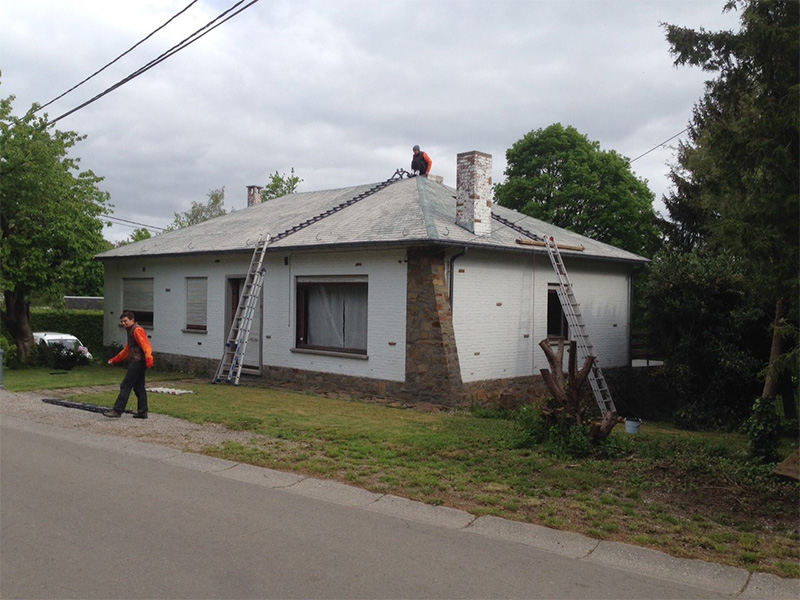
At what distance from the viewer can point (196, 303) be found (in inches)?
763

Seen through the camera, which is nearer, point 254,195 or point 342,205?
point 342,205

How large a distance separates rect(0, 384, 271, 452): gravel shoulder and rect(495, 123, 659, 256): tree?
91.5 feet

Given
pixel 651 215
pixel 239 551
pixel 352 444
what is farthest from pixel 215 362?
pixel 651 215

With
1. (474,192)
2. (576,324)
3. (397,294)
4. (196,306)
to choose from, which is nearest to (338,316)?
(397,294)

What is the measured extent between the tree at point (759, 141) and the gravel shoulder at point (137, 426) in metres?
6.63

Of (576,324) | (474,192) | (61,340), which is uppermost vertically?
(474,192)

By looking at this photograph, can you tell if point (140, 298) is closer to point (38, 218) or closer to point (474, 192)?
point (38, 218)

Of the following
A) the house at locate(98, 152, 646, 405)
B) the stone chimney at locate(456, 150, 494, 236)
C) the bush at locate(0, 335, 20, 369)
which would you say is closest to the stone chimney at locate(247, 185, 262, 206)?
the house at locate(98, 152, 646, 405)

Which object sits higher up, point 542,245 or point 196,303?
point 542,245

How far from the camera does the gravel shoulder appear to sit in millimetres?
10023

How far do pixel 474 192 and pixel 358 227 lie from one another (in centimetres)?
268

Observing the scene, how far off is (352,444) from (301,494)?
233 cm

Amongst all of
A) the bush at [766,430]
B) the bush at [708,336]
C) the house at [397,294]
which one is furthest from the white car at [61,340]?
the bush at [766,430]

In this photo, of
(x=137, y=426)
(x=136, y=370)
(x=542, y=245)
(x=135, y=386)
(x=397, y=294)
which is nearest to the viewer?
(x=137, y=426)
